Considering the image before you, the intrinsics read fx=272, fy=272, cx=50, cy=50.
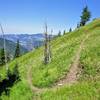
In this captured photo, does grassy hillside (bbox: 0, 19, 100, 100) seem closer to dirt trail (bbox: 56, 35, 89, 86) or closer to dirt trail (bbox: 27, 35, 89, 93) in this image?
dirt trail (bbox: 27, 35, 89, 93)

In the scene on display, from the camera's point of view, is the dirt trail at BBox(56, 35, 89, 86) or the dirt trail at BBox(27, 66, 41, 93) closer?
the dirt trail at BBox(56, 35, 89, 86)

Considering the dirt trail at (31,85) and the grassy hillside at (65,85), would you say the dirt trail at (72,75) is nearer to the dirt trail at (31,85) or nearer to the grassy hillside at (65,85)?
the grassy hillside at (65,85)

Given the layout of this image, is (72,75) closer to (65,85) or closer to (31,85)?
(65,85)

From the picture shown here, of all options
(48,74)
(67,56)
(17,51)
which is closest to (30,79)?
(48,74)

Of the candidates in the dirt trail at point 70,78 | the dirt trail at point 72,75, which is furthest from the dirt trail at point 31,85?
the dirt trail at point 72,75

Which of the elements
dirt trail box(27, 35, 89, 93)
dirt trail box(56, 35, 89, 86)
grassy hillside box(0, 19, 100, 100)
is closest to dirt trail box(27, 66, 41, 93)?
dirt trail box(27, 35, 89, 93)

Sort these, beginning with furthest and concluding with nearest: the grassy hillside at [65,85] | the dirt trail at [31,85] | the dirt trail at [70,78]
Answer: the dirt trail at [31,85] < the dirt trail at [70,78] < the grassy hillside at [65,85]

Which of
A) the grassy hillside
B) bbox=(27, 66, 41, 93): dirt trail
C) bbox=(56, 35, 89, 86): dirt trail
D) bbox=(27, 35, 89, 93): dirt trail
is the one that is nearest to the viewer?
the grassy hillside

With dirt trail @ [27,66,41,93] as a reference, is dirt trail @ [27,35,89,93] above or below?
above

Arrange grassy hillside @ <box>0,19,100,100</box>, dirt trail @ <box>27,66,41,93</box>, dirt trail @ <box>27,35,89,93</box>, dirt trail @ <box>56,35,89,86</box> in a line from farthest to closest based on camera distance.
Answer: dirt trail @ <box>27,66,41,93</box> → dirt trail @ <box>56,35,89,86</box> → dirt trail @ <box>27,35,89,93</box> → grassy hillside @ <box>0,19,100,100</box>

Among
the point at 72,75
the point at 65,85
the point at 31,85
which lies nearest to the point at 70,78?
the point at 72,75

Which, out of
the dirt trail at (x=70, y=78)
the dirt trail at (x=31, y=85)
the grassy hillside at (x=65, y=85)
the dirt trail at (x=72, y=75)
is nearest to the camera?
the grassy hillside at (x=65, y=85)

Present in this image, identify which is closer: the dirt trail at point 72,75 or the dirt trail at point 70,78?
the dirt trail at point 70,78

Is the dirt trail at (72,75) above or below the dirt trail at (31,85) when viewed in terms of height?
above
